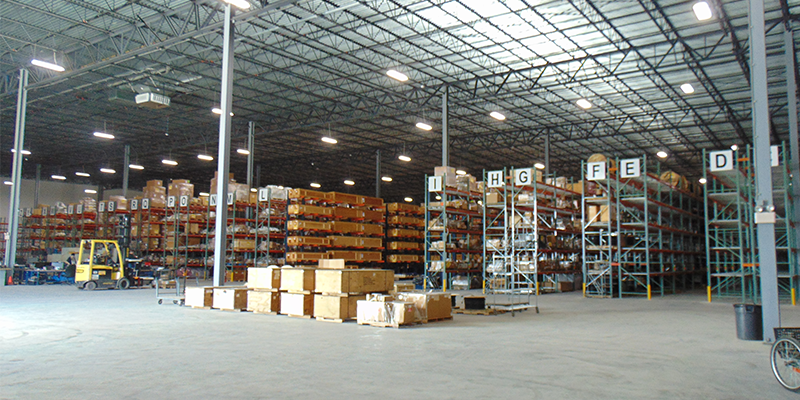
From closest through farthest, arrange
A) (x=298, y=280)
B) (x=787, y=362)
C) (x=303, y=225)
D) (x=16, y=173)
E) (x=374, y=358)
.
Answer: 1. (x=787, y=362)
2. (x=374, y=358)
3. (x=298, y=280)
4. (x=16, y=173)
5. (x=303, y=225)

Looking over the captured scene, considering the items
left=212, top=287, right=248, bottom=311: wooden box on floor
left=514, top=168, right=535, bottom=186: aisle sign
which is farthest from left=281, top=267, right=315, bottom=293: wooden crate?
left=514, top=168, right=535, bottom=186: aisle sign

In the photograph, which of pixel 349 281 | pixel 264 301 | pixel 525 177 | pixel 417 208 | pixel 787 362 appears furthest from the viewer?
pixel 417 208

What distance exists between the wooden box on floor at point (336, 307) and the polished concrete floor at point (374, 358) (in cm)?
35

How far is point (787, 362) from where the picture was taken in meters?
5.77

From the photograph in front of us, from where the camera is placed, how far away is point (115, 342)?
8398 millimetres

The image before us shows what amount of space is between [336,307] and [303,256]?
12935mm

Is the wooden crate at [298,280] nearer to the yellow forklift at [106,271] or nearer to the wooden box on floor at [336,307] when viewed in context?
the wooden box on floor at [336,307]

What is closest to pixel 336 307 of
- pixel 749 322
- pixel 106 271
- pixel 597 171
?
pixel 749 322

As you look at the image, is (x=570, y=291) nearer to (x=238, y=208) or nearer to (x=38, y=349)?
(x=238, y=208)

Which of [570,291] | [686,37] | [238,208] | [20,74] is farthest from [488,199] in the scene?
[20,74]

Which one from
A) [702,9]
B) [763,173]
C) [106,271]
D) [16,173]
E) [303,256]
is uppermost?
[702,9]

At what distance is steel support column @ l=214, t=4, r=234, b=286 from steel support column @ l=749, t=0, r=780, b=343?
1152 cm

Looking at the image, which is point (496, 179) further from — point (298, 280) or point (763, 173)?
point (763, 173)

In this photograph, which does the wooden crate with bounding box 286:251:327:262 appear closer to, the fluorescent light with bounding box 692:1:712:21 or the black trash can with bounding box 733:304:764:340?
the fluorescent light with bounding box 692:1:712:21
